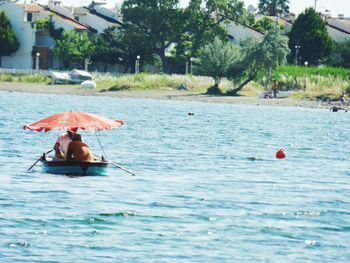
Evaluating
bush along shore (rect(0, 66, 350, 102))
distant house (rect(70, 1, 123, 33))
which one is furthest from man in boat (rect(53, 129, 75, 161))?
distant house (rect(70, 1, 123, 33))

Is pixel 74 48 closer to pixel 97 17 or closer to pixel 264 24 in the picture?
pixel 97 17

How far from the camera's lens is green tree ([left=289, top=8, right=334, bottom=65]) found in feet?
452

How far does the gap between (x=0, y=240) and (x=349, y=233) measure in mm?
9371

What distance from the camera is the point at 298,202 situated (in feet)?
128

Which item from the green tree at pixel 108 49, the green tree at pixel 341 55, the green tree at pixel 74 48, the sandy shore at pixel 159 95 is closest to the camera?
the sandy shore at pixel 159 95

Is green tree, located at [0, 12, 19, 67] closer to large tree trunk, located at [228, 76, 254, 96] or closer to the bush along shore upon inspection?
the bush along shore

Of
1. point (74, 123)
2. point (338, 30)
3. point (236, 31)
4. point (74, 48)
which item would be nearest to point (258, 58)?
point (74, 48)

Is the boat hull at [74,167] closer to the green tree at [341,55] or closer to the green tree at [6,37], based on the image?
the green tree at [6,37]

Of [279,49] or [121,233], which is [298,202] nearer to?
[121,233]

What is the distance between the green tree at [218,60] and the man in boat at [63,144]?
7122 cm

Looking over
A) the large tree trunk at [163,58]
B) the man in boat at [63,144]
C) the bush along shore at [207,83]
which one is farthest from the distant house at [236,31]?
the man in boat at [63,144]

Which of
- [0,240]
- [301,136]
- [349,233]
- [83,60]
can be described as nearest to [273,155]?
[301,136]

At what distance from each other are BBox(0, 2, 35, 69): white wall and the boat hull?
92.6 m

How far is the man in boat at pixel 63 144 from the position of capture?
136 feet
